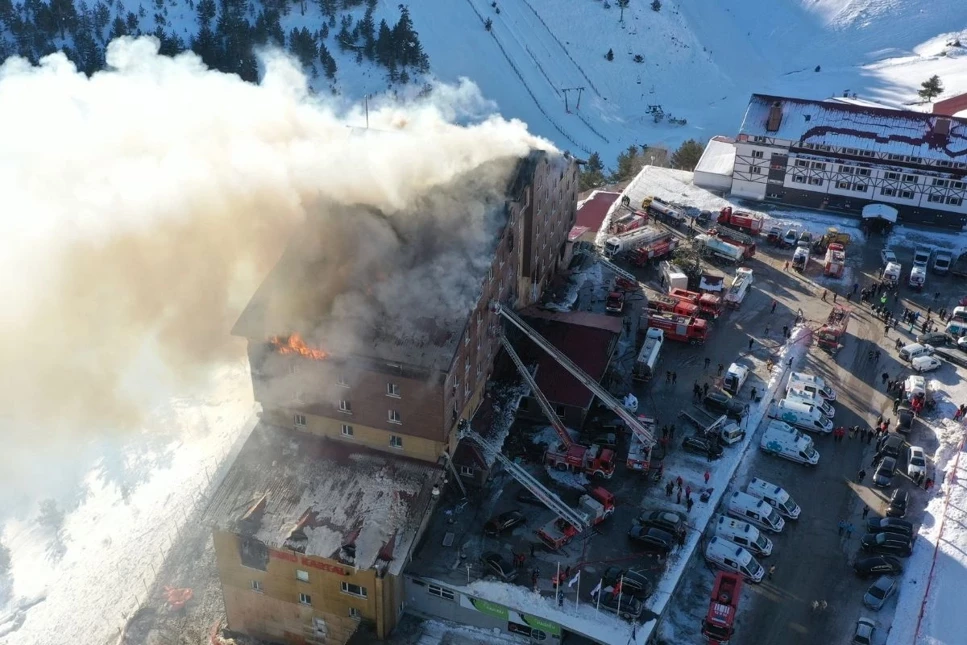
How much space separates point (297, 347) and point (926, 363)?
30425 millimetres

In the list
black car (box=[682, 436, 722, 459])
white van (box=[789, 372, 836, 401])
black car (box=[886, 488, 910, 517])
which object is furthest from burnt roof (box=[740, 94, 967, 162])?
black car (box=[886, 488, 910, 517])

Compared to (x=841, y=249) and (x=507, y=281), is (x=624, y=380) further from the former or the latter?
(x=841, y=249)

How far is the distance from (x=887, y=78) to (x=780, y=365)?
253 ft

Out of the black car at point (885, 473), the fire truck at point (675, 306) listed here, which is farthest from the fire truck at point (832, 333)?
the black car at point (885, 473)

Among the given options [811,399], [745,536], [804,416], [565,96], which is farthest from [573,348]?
[565,96]

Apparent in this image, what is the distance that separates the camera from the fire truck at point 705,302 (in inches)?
1833

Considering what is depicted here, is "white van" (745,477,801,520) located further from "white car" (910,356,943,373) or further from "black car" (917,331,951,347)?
"black car" (917,331,951,347)

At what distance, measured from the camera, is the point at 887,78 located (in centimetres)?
10469

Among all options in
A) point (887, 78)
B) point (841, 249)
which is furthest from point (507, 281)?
point (887, 78)

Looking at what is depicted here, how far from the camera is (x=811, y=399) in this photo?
39906 mm

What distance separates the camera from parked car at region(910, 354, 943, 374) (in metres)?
42.5

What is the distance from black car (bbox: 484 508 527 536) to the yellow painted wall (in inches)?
159

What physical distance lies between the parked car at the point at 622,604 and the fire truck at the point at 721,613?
7.75 ft

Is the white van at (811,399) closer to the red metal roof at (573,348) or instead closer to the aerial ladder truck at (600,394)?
the aerial ladder truck at (600,394)
